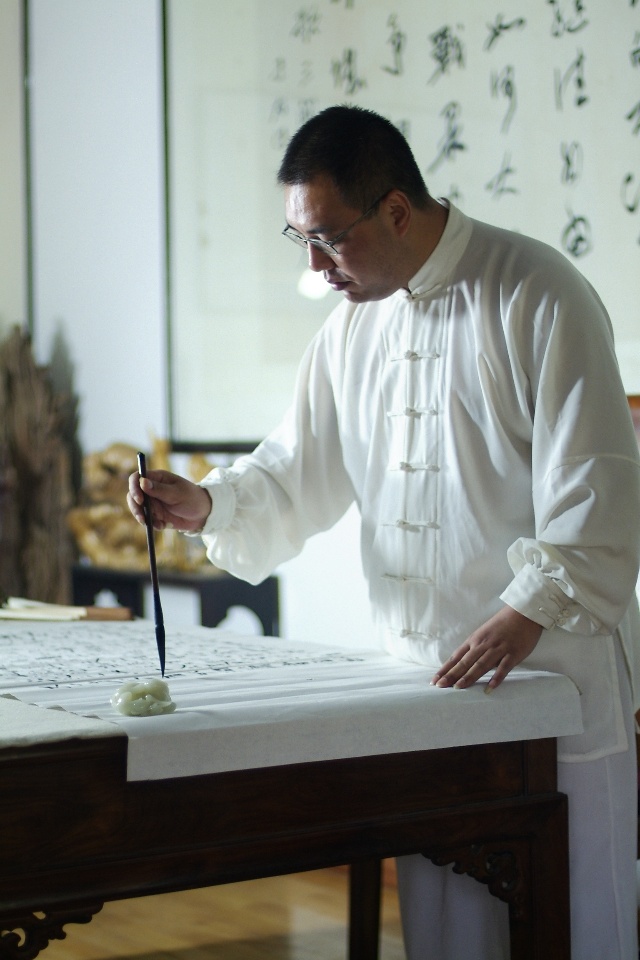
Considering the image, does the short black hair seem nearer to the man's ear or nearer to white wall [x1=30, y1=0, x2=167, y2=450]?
Result: the man's ear

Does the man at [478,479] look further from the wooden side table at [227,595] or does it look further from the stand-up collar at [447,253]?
the wooden side table at [227,595]

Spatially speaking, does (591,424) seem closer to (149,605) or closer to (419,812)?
(419,812)

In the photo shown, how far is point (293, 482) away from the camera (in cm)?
216

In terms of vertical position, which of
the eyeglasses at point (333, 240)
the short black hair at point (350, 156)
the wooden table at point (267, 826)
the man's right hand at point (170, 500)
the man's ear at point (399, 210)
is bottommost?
the wooden table at point (267, 826)

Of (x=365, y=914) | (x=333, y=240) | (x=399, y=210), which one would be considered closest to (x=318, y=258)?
(x=333, y=240)

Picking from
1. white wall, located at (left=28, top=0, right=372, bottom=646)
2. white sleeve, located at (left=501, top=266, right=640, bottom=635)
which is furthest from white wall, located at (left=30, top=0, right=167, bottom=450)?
white sleeve, located at (left=501, top=266, right=640, bottom=635)

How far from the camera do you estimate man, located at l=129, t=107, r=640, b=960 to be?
5.42 ft

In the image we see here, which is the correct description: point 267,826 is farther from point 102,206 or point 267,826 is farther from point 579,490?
point 102,206

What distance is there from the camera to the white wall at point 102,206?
4.43 meters

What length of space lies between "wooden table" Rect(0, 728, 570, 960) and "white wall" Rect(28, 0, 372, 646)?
8.38 feet

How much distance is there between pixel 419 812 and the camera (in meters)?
1.58

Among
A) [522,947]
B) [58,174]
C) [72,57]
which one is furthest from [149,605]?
[522,947]

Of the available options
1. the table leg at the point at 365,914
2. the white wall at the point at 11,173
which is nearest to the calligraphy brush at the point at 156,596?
the table leg at the point at 365,914

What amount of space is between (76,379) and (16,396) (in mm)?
244
